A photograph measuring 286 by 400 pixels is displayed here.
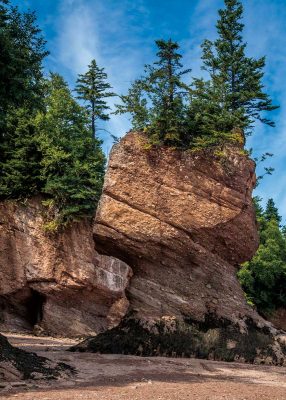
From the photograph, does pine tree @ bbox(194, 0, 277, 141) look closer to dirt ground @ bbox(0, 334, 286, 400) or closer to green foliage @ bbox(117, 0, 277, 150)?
green foliage @ bbox(117, 0, 277, 150)

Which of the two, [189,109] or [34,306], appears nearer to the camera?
[189,109]

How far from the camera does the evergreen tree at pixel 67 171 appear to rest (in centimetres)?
2978

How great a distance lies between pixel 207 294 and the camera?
18266 mm

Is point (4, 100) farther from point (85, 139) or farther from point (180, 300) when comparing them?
point (85, 139)

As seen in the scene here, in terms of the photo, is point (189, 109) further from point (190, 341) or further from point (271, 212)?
point (271, 212)

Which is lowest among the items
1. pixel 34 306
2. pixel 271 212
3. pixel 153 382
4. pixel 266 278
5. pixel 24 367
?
pixel 24 367

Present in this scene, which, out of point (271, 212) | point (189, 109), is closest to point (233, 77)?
point (189, 109)

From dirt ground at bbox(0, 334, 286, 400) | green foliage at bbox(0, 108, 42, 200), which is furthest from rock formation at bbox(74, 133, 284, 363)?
green foliage at bbox(0, 108, 42, 200)

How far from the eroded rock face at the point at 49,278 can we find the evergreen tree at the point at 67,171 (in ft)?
4.31

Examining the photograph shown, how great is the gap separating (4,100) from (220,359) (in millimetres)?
12225

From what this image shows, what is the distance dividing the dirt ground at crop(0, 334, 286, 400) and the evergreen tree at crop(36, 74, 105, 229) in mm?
16148

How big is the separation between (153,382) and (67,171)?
71.5 ft

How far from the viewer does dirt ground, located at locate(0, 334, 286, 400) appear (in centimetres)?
864

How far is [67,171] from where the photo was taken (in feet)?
101
